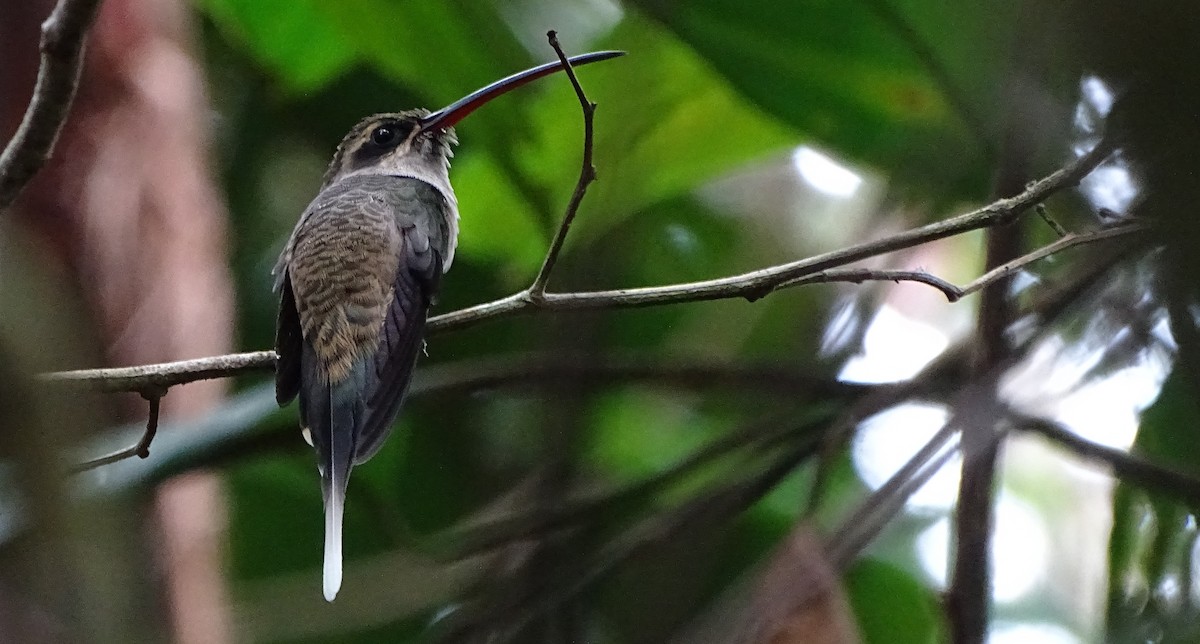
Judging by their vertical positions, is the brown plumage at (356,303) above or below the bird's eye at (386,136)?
above

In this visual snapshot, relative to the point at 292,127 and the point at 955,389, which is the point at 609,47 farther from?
the point at 292,127

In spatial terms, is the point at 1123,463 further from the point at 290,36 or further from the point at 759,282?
the point at 290,36

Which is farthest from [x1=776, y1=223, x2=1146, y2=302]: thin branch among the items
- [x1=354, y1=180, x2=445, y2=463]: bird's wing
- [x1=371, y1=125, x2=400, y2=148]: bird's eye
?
[x1=371, y1=125, x2=400, y2=148]: bird's eye

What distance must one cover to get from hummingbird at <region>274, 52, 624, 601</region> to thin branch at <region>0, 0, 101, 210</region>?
31cm

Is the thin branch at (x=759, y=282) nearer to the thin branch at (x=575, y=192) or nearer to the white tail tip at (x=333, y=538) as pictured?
the thin branch at (x=575, y=192)

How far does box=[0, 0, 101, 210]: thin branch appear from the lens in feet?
3.59

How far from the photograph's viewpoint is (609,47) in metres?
1.72

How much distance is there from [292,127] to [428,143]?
0.67m

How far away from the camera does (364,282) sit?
1416mm

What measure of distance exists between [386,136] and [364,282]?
0.56 metres

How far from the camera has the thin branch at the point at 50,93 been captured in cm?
109

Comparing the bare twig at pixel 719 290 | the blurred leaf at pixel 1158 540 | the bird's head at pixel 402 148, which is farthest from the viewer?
the bird's head at pixel 402 148

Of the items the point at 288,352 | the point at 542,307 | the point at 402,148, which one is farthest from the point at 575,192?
the point at 402,148

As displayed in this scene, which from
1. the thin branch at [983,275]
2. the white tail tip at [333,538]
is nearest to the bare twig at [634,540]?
the white tail tip at [333,538]
